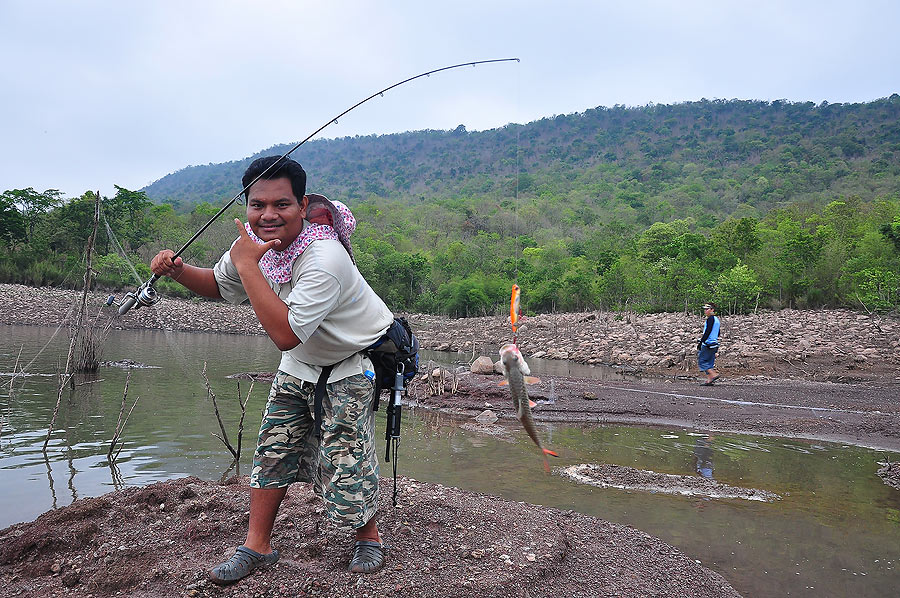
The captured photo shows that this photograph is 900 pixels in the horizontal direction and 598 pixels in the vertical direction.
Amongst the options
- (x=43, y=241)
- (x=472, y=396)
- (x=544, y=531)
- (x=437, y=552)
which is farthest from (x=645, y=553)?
(x=43, y=241)

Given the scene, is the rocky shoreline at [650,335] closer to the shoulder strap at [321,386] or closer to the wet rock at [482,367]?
the wet rock at [482,367]

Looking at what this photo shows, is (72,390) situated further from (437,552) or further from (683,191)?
(683,191)

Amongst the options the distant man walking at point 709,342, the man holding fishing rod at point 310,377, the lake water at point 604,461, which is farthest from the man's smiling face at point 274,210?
the distant man walking at point 709,342

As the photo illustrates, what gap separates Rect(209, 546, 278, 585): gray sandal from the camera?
9.84 ft

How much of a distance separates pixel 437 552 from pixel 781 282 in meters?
37.8

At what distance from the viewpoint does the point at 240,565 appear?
3066 mm

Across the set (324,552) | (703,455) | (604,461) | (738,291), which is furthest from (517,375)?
(738,291)

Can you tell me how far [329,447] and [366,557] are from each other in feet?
2.11

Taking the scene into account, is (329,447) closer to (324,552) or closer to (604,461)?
(324,552)

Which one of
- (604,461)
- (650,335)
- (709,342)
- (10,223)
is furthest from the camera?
(10,223)

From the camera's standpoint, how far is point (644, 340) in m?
25.4

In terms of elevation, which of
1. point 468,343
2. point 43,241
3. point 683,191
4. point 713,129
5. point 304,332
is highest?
point 713,129

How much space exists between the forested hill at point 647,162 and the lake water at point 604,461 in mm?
58101

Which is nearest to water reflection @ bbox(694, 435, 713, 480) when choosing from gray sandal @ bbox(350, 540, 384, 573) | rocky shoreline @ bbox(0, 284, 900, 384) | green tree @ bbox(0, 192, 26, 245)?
gray sandal @ bbox(350, 540, 384, 573)
